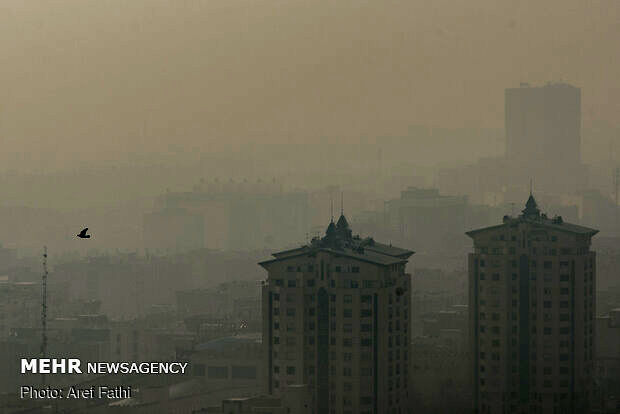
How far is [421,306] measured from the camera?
61.9ft

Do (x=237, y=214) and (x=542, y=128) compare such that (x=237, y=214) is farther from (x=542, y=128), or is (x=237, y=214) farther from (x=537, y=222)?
(x=537, y=222)

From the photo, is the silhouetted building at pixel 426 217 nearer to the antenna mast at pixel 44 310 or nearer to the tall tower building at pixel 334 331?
the antenna mast at pixel 44 310

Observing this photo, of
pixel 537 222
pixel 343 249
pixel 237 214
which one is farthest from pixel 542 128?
pixel 343 249

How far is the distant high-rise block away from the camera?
23766 mm

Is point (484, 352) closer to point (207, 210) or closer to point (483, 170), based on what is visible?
point (483, 170)

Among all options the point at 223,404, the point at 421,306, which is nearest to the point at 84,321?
the point at 421,306

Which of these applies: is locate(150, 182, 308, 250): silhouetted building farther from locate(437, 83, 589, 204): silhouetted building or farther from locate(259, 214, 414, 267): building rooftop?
locate(259, 214, 414, 267): building rooftop

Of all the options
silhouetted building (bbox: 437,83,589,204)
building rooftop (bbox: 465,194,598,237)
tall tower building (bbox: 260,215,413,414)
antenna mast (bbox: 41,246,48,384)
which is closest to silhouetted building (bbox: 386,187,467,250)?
silhouetted building (bbox: 437,83,589,204)

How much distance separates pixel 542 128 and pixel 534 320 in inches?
426

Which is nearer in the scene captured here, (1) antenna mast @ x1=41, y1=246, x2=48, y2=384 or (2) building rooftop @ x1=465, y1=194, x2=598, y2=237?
(2) building rooftop @ x1=465, y1=194, x2=598, y2=237

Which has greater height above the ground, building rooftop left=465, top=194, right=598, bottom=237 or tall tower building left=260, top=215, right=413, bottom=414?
building rooftop left=465, top=194, right=598, bottom=237

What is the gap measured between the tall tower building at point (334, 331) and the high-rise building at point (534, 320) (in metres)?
1.66

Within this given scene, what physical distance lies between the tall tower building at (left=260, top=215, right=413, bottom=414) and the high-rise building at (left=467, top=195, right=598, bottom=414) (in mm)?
1661

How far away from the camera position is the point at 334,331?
12.5 metres
